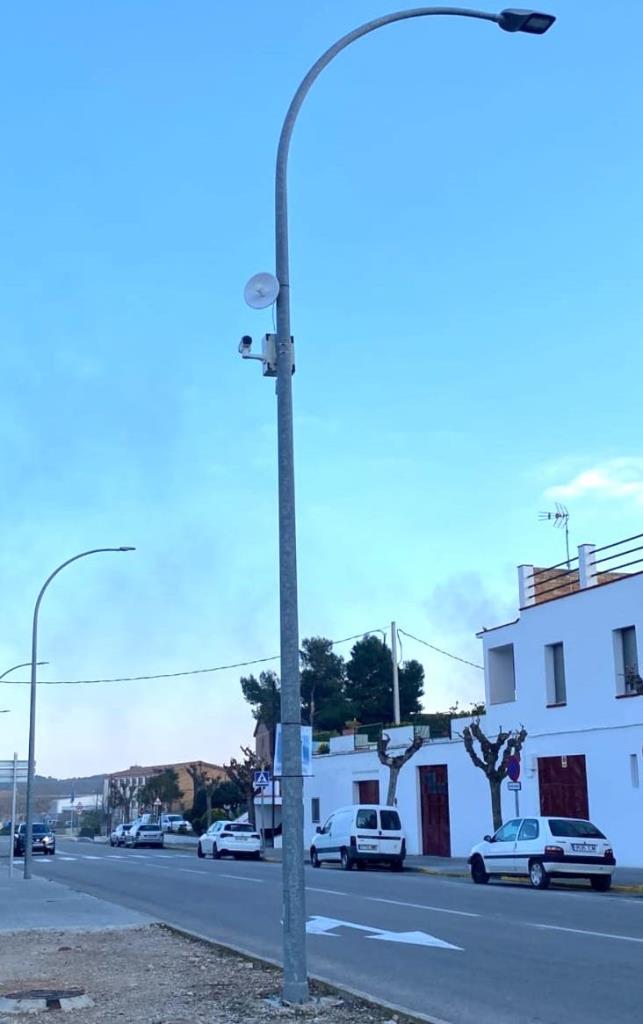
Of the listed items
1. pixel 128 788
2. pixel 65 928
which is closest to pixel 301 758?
pixel 65 928

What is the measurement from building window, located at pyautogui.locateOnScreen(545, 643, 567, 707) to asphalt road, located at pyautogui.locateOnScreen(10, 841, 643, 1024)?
8.28 metres

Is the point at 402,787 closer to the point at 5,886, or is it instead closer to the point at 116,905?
the point at 5,886

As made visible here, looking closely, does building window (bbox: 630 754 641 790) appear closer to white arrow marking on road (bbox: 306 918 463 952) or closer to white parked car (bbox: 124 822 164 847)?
white arrow marking on road (bbox: 306 918 463 952)

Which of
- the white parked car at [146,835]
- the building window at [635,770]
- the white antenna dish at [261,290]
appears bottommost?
the white parked car at [146,835]

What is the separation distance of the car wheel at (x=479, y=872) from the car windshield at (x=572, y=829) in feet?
8.08

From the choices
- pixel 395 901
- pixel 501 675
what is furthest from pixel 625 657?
pixel 395 901

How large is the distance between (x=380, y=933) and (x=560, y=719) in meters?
18.6

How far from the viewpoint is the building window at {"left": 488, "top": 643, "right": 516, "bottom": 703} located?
3856 centimetres

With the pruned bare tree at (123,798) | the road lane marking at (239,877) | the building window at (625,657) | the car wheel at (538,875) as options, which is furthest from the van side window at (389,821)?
the pruned bare tree at (123,798)

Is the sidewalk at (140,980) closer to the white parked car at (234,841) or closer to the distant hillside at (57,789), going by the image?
the white parked car at (234,841)

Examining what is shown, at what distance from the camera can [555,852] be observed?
2412 cm

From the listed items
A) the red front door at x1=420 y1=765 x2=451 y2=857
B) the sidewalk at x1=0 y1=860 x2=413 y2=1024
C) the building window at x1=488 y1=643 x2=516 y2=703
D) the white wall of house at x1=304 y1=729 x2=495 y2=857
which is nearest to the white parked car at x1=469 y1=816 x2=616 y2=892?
the sidewalk at x1=0 y1=860 x2=413 y2=1024

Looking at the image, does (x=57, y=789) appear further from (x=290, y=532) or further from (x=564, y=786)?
(x=290, y=532)

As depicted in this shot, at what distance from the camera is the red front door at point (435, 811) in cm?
4000
